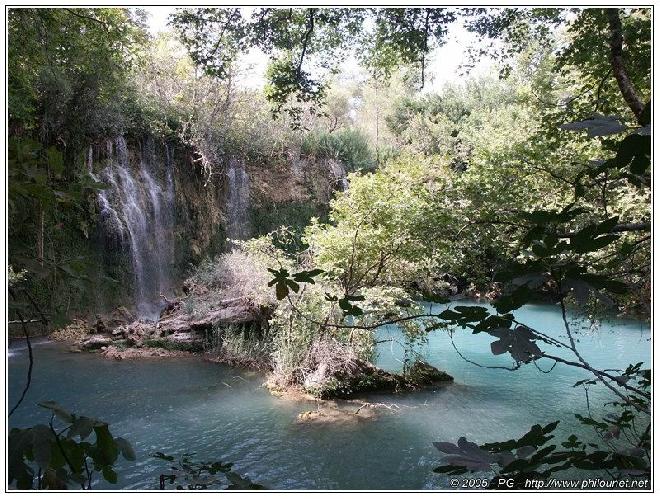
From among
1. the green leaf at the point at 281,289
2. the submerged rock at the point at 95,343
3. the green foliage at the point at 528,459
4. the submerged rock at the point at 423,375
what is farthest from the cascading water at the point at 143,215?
the green foliage at the point at 528,459

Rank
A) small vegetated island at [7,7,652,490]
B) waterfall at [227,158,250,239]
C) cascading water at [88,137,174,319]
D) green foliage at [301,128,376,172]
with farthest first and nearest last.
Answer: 1. green foliage at [301,128,376,172]
2. waterfall at [227,158,250,239]
3. cascading water at [88,137,174,319]
4. small vegetated island at [7,7,652,490]

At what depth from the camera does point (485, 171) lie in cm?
579

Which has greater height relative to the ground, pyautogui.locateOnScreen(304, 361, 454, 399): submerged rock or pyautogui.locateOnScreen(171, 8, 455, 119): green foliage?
pyautogui.locateOnScreen(171, 8, 455, 119): green foliage

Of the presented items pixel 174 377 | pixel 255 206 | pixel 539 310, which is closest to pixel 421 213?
pixel 174 377

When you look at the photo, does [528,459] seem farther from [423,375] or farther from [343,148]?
[343,148]

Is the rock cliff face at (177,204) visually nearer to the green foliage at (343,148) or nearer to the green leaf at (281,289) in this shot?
the green foliage at (343,148)

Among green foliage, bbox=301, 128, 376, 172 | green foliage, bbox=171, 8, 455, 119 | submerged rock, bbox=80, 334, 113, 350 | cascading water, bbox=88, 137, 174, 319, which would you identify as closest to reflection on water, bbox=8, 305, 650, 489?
submerged rock, bbox=80, 334, 113, 350

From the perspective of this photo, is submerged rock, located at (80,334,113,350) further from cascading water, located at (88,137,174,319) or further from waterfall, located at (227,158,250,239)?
waterfall, located at (227,158,250,239)

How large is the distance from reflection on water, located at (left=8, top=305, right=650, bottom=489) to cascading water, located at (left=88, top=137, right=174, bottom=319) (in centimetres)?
310

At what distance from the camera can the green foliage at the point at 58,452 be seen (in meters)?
0.88

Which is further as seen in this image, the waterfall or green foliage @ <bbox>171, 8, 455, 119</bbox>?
the waterfall

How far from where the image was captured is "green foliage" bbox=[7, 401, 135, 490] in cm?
88

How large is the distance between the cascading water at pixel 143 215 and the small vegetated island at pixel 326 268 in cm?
6

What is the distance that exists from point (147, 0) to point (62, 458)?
4.85 feet
